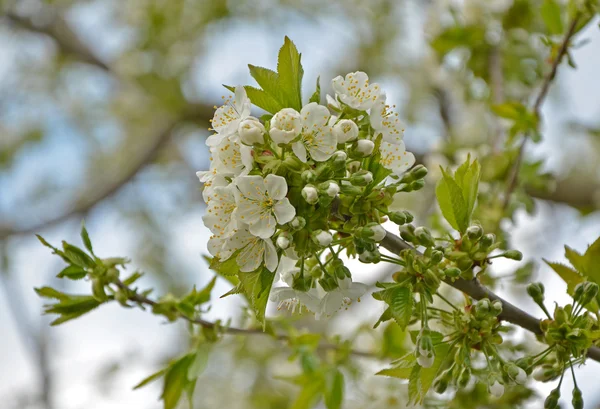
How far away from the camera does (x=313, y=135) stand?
832 mm

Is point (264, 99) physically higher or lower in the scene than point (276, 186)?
higher

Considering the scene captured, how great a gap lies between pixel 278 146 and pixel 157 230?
4.90 meters

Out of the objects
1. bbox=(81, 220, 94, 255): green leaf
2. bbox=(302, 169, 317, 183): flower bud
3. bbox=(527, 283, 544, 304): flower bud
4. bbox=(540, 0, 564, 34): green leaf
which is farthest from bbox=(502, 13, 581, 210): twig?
bbox=(81, 220, 94, 255): green leaf

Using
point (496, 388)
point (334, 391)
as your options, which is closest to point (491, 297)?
point (496, 388)

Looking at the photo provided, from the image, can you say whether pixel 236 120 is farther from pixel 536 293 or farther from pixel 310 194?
pixel 536 293

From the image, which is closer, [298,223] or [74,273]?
[298,223]

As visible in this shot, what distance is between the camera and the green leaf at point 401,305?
82cm

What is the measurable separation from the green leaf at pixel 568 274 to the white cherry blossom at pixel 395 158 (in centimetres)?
31

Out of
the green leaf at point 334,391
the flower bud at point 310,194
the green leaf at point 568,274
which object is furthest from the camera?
the green leaf at point 334,391

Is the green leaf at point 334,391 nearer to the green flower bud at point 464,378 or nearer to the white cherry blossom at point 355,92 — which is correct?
A: the green flower bud at point 464,378

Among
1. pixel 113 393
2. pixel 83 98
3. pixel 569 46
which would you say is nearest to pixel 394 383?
pixel 569 46

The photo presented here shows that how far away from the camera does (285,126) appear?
2.70ft

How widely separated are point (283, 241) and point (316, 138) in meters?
0.16

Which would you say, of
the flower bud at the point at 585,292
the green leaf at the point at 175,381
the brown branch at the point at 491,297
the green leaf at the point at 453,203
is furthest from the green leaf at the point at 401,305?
the green leaf at the point at 175,381
